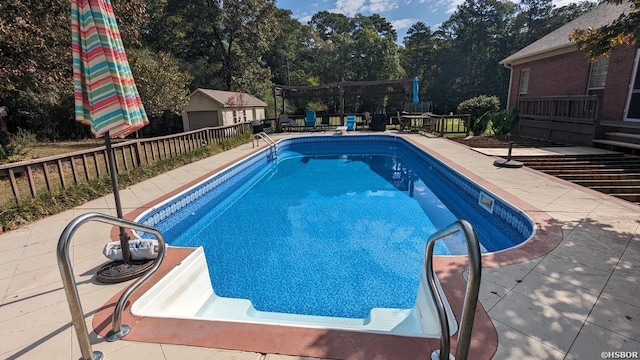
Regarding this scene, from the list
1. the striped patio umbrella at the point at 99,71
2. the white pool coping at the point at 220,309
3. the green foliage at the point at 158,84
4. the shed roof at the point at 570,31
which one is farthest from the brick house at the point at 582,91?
the green foliage at the point at 158,84

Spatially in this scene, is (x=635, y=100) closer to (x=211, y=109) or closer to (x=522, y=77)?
(x=522, y=77)

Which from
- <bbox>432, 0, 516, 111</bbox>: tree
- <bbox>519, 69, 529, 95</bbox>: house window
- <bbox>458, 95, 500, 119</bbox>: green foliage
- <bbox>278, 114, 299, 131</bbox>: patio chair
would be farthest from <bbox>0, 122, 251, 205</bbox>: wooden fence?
<bbox>432, 0, 516, 111</bbox>: tree

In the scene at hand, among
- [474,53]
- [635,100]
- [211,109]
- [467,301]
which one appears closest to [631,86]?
[635,100]

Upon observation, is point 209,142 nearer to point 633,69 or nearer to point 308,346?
point 308,346

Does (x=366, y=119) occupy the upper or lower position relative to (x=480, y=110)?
lower

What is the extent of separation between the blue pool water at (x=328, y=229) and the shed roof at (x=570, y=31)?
627cm

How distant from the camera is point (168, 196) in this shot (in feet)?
19.2

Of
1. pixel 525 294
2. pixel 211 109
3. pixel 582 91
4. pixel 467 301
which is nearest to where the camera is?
pixel 467 301

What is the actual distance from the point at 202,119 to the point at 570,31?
17371mm

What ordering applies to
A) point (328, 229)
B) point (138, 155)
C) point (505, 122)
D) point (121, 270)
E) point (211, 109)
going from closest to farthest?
point (121, 270)
point (328, 229)
point (138, 155)
point (505, 122)
point (211, 109)

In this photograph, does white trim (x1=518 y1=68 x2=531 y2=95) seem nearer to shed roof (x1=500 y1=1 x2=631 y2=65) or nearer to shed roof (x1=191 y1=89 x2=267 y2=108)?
shed roof (x1=500 y1=1 x2=631 y2=65)

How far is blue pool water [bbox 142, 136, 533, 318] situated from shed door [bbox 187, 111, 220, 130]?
8.58 m

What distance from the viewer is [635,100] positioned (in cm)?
820

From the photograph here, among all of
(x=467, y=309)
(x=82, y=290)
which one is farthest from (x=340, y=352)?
(x=82, y=290)
